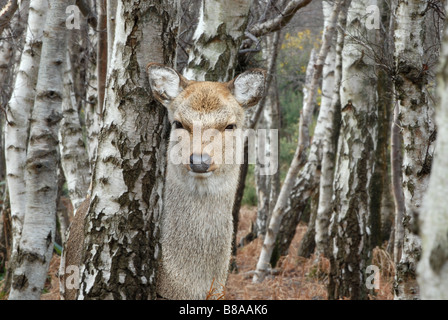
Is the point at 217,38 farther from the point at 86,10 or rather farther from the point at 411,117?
the point at 86,10

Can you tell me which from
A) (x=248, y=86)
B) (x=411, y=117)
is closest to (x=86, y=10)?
(x=248, y=86)

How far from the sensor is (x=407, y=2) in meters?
3.91

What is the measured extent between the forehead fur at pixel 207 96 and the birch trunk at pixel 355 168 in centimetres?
342

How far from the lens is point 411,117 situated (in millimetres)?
3879

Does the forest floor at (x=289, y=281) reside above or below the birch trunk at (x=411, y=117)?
below

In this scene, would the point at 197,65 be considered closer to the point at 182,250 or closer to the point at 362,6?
the point at 182,250

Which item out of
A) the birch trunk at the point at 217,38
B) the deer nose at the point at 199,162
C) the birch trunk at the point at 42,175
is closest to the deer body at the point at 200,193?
the deer nose at the point at 199,162

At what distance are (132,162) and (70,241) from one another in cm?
147

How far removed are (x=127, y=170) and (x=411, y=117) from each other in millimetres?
2178

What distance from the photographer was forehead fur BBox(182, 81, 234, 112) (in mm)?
3689

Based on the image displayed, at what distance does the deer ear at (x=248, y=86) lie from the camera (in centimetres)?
384

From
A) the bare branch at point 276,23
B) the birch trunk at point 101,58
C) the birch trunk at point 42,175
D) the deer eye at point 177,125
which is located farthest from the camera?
the bare branch at point 276,23

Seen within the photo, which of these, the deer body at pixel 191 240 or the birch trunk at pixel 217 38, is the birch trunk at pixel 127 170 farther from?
the birch trunk at pixel 217 38
